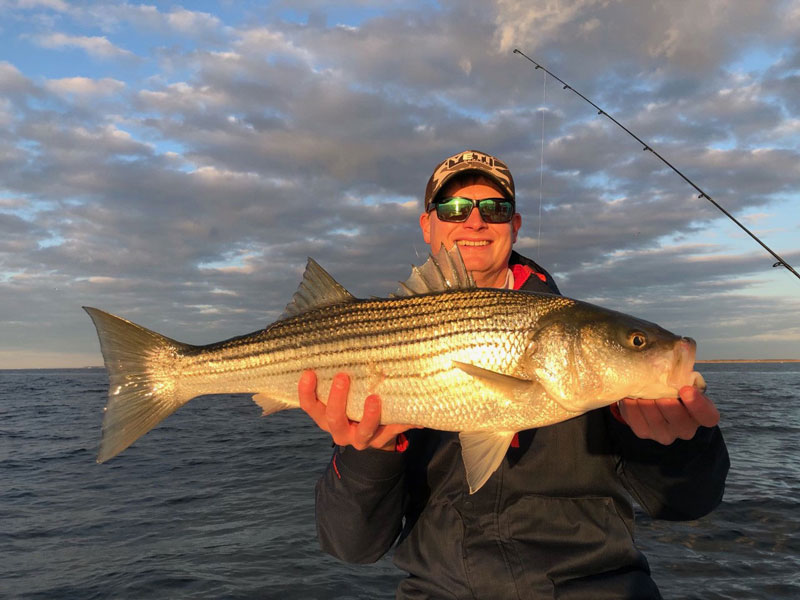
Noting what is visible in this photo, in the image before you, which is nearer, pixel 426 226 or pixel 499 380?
pixel 499 380

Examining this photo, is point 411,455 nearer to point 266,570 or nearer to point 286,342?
point 286,342

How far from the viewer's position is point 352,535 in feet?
14.0

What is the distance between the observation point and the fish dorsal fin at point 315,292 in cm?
432

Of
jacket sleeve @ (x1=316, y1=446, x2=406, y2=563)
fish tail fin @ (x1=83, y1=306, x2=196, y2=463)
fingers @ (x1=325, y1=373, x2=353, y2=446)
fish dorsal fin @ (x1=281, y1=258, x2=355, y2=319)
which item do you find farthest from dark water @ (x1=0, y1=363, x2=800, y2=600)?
fish dorsal fin @ (x1=281, y1=258, x2=355, y2=319)

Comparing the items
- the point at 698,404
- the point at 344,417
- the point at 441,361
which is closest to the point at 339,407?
the point at 344,417

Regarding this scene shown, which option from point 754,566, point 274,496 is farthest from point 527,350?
point 274,496

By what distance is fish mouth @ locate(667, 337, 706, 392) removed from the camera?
3.30 metres

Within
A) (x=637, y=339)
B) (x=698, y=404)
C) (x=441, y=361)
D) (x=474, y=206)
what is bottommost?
(x=698, y=404)

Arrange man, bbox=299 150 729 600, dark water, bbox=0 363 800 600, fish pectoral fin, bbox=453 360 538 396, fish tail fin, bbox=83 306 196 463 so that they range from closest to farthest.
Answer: fish pectoral fin, bbox=453 360 538 396 → man, bbox=299 150 729 600 → fish tail fin, bbox=83 306 196 463 → dark water, bbox=0 363 800 600

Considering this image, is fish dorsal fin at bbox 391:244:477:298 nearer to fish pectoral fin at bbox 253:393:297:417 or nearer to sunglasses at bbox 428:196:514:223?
fish pectoral fin at bbox 253:393:297:417

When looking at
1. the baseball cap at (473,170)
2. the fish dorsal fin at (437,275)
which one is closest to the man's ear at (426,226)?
the baseball cap at (473,170)

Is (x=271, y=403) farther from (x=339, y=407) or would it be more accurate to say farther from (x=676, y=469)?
(x=676, y=469)

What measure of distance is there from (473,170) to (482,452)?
3042 millimetres

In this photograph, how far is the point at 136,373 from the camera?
4.48m
